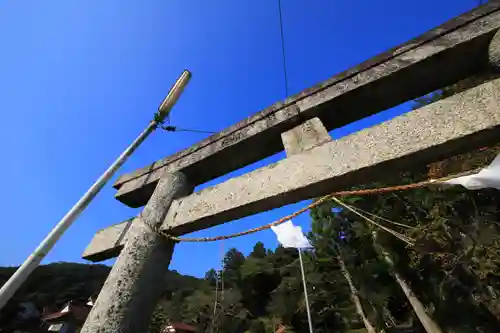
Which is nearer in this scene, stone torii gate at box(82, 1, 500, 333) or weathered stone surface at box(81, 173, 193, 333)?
stone torii gate at box(82, 1, 500, 333)

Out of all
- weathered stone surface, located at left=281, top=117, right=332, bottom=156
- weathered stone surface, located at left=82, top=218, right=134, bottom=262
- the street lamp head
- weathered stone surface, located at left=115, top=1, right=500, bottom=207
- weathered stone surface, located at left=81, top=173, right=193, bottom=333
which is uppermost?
the street lamp head

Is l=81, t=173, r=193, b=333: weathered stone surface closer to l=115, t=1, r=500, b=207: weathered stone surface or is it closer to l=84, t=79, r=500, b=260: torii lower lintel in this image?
l=84, t=79, r=500, b=260: torii lower lintel

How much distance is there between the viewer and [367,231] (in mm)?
16156

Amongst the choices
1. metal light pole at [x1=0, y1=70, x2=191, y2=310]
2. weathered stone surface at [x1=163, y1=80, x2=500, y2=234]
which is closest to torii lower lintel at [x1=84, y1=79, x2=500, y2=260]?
weathered stone surface at [x1=163, y1=80, x2=500, y2=234]

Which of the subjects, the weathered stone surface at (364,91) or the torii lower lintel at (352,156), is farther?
the weathered stone surface at (364,91)

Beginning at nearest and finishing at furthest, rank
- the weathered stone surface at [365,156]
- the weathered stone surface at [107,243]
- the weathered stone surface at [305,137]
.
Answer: the weathered stone surface at [365,156], the weathered stone surface at [305,137], the weathered stone surface at [107,243]

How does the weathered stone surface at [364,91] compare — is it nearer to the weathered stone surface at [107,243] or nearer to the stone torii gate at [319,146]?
the stone torii gate at [319,146]

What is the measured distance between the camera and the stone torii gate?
1582mm

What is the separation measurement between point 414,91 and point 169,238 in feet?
7.61

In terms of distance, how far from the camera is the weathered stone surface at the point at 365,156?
149 cm

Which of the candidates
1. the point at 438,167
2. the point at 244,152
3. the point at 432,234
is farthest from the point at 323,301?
the point at 244,152

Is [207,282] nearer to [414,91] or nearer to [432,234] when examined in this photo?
[432,234]

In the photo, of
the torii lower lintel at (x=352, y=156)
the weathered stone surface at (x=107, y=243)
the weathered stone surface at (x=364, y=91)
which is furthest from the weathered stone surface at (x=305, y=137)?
the weathered stone surface at (x=107, y=243)

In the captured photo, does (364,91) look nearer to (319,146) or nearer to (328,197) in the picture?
(319,146)
